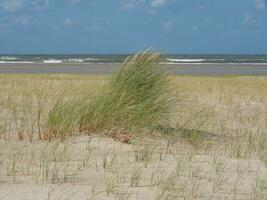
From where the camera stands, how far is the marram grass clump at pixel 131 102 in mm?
8320

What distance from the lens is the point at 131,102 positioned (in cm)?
877

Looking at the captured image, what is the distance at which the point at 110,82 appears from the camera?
909 centimetres

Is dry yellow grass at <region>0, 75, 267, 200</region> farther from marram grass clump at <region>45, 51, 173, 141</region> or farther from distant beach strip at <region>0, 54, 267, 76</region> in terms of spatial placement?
distant beach strip at <region>0, 54, 267, 76</region>

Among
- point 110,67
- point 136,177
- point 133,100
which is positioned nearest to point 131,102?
point 133,100

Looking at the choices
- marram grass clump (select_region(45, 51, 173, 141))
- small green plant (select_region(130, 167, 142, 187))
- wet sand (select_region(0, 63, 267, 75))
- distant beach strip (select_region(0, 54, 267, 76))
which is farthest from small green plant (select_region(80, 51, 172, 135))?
wet sand (select_region(0, 63, 267, 75))

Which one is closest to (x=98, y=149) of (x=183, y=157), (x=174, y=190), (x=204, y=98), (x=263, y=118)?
(x=183, y=157)

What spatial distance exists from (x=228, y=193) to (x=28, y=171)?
78.4 inches

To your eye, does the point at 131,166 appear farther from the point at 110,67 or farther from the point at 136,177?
the point at 110,67

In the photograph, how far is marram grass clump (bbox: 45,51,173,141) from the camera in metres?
8.32

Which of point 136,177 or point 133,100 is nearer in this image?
point 136,177

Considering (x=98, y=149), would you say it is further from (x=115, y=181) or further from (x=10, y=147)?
(x=115, y=181)

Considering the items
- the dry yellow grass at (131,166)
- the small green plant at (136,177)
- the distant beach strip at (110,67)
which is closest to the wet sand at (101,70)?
the distant beach strip at (110,67)

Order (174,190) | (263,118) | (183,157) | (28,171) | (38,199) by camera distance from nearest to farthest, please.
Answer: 1. (38,199)
2. (174,190)
3. (28,171)
4. (183,157)
5. (263,118)

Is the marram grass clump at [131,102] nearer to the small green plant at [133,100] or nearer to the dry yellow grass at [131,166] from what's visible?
the small green plant at [133,100]
